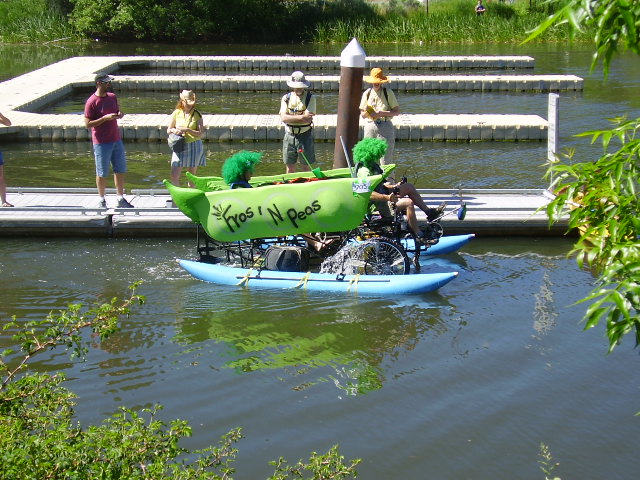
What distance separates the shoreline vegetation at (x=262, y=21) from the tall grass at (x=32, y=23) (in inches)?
1.5

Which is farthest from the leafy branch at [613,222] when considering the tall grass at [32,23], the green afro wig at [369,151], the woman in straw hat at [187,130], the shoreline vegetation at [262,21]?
the tall grass at [32,23]

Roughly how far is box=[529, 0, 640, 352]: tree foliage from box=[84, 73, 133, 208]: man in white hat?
24.1ft

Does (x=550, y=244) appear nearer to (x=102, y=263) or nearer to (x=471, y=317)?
(x=471, y=317)

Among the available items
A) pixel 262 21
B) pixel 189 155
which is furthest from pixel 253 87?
pixel 262 21

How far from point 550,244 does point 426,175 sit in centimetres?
371

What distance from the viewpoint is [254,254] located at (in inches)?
392

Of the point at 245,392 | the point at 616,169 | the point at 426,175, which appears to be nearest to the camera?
the point at 616,169

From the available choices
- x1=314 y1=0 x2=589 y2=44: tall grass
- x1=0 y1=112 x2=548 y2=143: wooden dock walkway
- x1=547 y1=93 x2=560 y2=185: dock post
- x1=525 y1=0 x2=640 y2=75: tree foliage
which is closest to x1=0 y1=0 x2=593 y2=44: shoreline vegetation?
x1=314 y1=0 x2=589 y2=44: tall grass

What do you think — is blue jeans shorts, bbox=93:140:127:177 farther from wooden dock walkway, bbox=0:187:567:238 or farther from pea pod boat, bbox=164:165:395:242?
pea pod boat, bbox=164:165:395:242

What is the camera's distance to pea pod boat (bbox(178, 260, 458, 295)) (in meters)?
8.72

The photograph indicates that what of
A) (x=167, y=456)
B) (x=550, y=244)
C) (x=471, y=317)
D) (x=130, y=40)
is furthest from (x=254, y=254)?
(x=130, y=40)

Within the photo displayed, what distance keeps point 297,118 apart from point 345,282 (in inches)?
108

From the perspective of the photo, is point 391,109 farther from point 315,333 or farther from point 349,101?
point 315,333

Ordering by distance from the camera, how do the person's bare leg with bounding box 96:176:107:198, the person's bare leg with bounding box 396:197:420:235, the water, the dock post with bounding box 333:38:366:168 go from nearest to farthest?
1. the water
2. the person's bare leg with bounding box 396:197:420:235
3. the dock post with bounding box 333:38:366:168
4. the person's bare leg with bounding box 96:176:107:198
